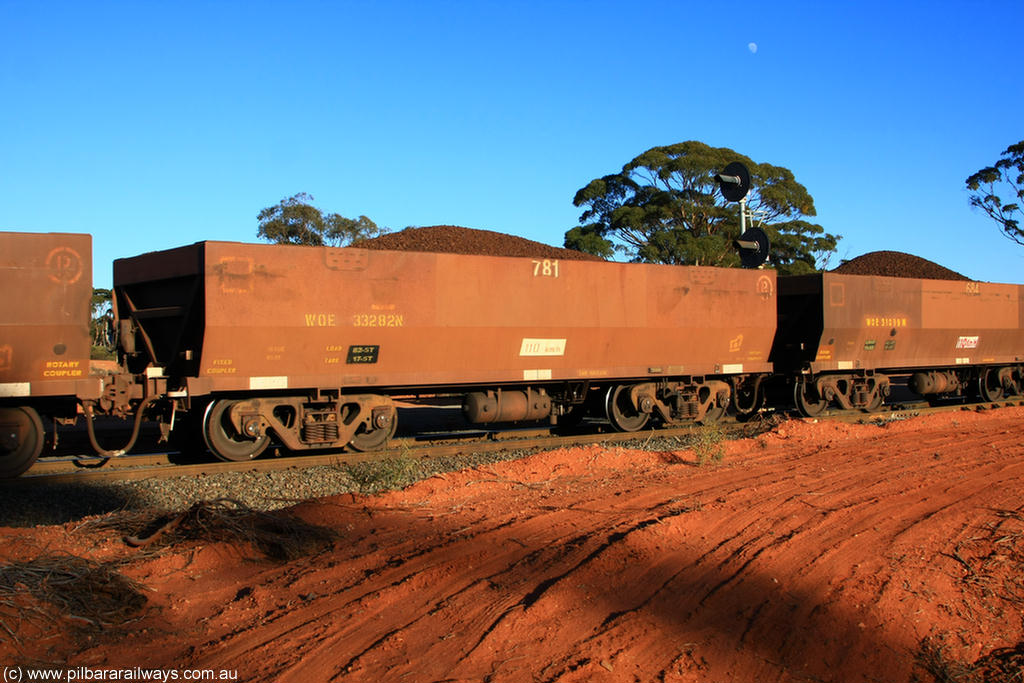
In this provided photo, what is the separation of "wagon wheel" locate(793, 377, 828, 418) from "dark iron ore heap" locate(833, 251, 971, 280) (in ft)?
79.1

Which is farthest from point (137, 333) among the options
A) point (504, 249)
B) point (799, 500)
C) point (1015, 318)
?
point (504, 249)

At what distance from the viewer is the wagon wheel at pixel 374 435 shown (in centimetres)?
1198

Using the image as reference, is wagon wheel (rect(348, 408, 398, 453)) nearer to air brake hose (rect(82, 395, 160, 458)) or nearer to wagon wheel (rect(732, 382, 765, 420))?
air brake hose (rect(82, 395, 160, 458))

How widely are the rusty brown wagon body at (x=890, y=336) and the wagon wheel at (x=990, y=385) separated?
23mm

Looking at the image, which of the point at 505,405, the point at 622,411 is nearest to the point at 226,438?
the point at 505,405

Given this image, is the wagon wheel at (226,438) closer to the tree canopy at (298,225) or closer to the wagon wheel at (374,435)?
the wagon wheel at (374,435)

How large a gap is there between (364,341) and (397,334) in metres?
0.50

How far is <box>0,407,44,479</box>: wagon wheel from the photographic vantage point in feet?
31.7

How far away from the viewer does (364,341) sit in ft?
37.5

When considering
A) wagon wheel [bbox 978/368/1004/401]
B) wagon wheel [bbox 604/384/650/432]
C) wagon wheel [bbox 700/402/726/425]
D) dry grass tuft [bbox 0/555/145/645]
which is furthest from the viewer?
wagon wheel [bbox 978/368/1004/401]

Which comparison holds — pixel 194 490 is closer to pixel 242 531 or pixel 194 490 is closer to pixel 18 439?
pixel 18 439

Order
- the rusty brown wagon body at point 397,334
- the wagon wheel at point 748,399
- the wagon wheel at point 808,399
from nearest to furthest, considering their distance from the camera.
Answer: the rusty brown wagon body at point 397,334 → the wagon wheel at point 748,399 → the wagon wheel at point 808,399

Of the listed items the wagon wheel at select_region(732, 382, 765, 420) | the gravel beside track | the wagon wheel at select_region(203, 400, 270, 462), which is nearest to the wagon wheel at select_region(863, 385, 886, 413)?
the wagon wheel at select_region(732, 382, 765, 420)

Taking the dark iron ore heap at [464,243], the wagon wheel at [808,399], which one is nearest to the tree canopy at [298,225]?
the dark iron ore heap at [464,243]
